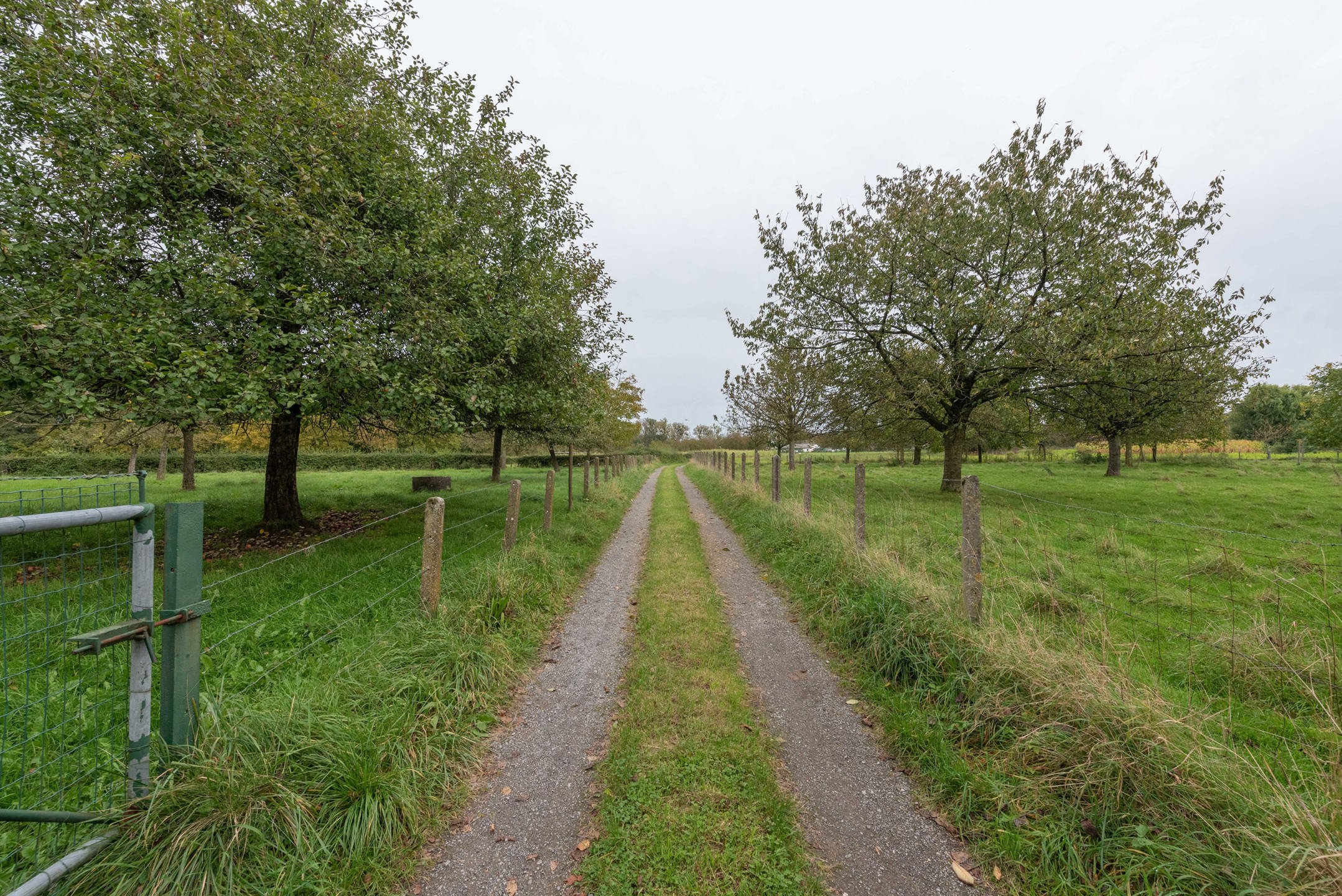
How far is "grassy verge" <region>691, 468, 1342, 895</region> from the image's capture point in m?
2.34

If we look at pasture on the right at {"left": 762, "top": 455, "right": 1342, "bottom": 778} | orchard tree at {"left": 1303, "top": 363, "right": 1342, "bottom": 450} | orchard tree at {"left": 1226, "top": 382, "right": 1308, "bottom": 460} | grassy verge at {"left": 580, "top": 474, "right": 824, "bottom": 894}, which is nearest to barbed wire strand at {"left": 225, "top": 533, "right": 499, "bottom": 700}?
grassy verge at {"left": 580, "top": 474, "right": 824, "bottom": 894}

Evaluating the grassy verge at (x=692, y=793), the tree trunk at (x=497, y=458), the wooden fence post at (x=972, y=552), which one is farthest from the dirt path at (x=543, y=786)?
the tree trunk at (x=497, y=458)

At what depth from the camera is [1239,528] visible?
1041cm

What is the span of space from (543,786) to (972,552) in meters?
4.36

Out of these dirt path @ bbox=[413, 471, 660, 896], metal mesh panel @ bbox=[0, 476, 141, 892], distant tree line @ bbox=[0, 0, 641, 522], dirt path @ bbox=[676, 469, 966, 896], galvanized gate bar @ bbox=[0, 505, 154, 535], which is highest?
distant tree line @ bbox=[0, 0, 641, 522]

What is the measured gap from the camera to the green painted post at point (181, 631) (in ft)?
8.16

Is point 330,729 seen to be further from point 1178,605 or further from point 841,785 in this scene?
point 1178,605

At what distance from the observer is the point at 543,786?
3283 millimetres

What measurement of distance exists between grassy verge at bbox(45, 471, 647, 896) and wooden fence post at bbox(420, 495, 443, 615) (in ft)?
0.53

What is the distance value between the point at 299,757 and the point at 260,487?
2158 centimetres

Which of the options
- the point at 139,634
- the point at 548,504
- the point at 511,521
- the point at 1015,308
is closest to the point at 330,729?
the point at 139,634

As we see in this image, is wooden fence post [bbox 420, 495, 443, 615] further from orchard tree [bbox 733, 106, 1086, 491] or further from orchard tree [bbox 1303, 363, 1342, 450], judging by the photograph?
orchard tree [bbox 1303, 363, 1342, 450]

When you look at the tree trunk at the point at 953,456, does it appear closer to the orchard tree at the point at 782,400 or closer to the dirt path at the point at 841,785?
the orchard tree at the point at 782,400

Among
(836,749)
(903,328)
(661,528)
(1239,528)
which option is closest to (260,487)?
(661,528)
